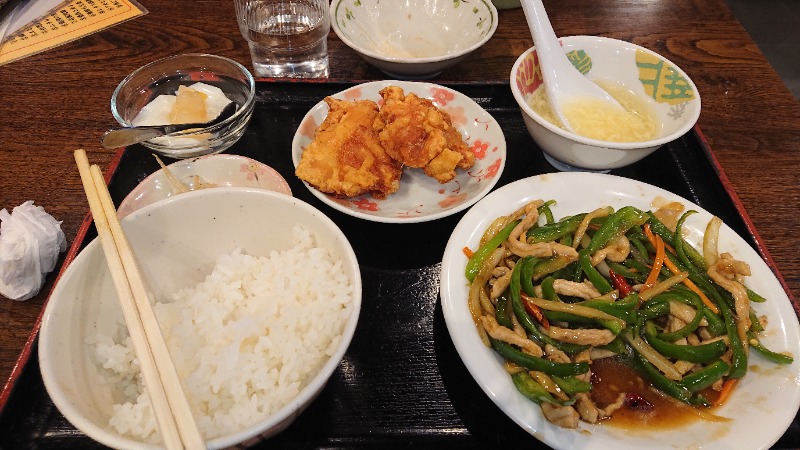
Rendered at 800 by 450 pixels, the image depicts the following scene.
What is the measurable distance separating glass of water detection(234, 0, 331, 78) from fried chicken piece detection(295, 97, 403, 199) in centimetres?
56

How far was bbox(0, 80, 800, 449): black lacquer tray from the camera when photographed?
1.47 metres

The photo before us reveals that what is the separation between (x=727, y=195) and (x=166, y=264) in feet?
7.22

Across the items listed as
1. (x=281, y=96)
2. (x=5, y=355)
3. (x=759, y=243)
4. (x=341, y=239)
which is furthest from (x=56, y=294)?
(x=759, y=243)

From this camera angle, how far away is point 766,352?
1.48m

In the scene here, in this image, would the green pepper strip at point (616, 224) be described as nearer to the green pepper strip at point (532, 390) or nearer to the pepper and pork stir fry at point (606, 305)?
the pepper and pork stir fry at point (606, 305)

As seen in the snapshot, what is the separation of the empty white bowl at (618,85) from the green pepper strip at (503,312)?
0.75 metres

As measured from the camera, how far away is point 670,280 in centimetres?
163

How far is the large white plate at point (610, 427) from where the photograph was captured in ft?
4.34

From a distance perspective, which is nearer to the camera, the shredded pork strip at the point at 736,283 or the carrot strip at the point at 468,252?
the shredded pork strip at the point at 736,283

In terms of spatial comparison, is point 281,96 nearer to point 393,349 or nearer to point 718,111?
point 393,349

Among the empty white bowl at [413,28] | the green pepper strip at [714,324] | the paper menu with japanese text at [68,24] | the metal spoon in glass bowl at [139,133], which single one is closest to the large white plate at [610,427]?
the green pepper strip at [714,324]

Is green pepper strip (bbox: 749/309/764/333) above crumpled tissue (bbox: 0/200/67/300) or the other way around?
the other way around

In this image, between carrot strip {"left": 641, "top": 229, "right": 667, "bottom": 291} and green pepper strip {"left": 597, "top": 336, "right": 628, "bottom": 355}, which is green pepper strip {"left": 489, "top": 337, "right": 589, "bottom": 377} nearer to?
green pepper strip {"left": 597, "top": 336, "right": 628, "bottom": 355}

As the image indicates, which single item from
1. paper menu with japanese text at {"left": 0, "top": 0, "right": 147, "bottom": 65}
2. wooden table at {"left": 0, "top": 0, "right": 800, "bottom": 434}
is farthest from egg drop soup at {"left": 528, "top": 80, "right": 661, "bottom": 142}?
paper menu with japanese text at {"left": 0, "top": 0, "right": 147, "bottom": 65}
